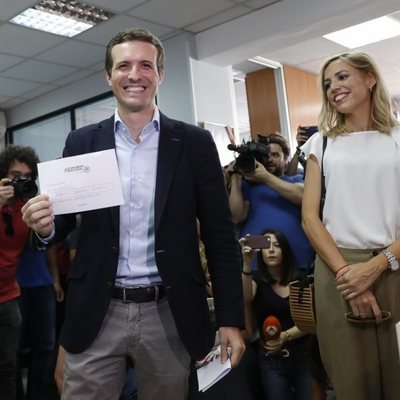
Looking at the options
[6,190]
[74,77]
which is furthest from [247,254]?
[74,77]

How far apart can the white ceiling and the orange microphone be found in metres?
2.53

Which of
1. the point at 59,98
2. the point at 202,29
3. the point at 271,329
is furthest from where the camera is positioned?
the point at 59,98

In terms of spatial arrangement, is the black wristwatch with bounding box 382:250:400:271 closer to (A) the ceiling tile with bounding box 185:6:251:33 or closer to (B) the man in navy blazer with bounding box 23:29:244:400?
(B) the man in navy blazer with bounding box 23:29:244:400

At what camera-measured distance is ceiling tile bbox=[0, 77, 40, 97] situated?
5.30m

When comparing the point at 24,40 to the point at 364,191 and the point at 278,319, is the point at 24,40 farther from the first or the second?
the point at 364,191

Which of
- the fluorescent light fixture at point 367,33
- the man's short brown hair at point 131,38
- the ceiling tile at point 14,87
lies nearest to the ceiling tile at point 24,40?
the ceiling tile at point 14,87

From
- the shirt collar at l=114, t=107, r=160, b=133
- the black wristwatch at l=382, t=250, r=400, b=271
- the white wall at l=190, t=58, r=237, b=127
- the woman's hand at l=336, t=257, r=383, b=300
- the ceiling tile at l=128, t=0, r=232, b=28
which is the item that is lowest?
the woman's hand at l=336, t=257, r=383, b=300

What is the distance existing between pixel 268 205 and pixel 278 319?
0.59 meters

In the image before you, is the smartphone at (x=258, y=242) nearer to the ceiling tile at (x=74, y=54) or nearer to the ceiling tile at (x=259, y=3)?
the ceiling tile at (x=259, y=3)

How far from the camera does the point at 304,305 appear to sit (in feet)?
5.67

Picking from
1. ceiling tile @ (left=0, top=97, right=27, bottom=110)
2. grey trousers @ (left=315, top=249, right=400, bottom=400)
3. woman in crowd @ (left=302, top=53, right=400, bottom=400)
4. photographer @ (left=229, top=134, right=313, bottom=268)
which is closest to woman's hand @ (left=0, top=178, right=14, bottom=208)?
photographer @ (left=229, top=134, right=313, bottom=268)

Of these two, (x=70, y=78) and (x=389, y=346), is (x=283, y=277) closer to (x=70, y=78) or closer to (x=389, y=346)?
(x=389, y=346)

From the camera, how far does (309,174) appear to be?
1645mm

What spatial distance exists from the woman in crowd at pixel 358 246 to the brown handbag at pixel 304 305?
156mm
